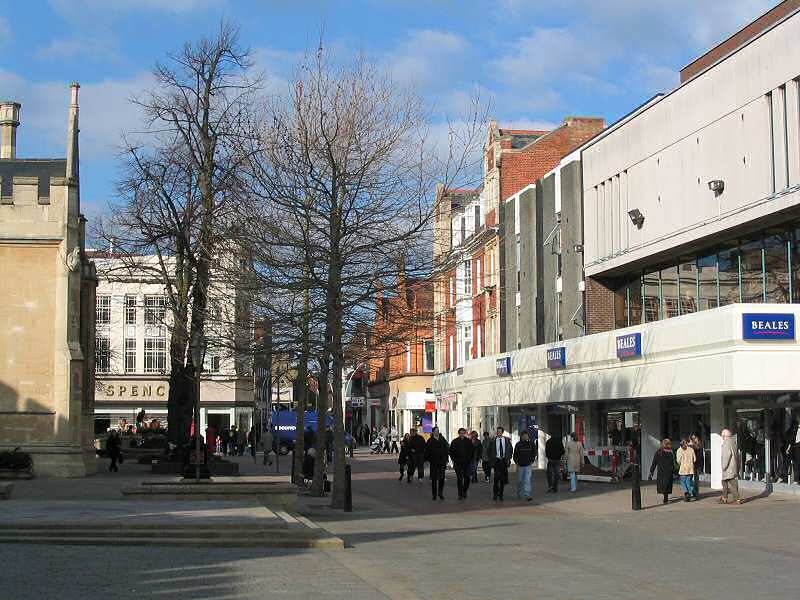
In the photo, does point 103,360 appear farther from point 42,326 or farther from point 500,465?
point 500,465

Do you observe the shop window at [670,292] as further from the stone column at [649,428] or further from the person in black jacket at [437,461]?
the person in black jacket at [437,461]

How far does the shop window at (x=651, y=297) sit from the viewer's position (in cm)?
3731

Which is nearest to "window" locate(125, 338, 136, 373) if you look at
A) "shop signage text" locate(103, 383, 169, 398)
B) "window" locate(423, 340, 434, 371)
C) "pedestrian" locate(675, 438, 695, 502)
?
"shop signage text" locate(103, 383, 169, 398)

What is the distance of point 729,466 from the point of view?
26406 mm

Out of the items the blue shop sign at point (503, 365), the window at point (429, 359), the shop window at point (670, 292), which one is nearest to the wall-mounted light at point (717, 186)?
the shop window at point (670, 292)

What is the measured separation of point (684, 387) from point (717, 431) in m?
1.64

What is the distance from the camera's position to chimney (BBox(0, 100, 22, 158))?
5347cm

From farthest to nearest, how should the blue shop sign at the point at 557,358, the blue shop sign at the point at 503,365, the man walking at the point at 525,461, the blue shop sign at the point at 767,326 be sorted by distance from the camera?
the blue shop sign at the point at 503,365 → the blue shop sign at the point at 557,358 → the man walking at the point at 525,461 → the blue shop sign at the point at 767,326

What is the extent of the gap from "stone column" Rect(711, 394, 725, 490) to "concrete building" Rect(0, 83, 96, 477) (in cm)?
1864

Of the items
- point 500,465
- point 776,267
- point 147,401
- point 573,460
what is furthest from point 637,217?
point 147,401

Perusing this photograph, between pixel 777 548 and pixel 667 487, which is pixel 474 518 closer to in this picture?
pixel 667 487

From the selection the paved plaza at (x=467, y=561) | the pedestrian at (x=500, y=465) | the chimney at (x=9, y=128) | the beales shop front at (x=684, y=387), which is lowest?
the paved plaza at (x=467, y=561)

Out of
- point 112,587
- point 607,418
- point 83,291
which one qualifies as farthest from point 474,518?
point 83,291

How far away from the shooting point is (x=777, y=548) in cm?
1758
